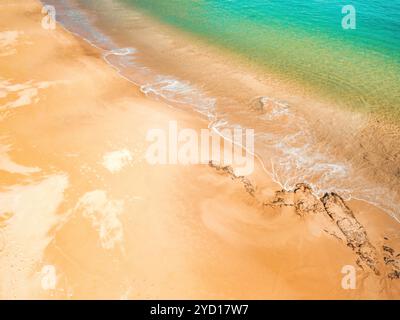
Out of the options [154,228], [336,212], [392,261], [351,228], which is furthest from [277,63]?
[154,228]

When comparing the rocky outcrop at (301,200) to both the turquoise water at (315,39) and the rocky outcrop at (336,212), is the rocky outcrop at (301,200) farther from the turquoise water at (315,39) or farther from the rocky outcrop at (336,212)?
the turquoise water at (315,39)

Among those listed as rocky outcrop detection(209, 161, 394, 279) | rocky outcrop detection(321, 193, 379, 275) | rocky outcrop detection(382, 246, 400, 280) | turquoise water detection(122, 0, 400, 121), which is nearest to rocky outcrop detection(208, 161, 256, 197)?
rocky outcrop detection(209, 161, 394, 279)

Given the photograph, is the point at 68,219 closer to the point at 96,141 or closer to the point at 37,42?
the point at 96,141

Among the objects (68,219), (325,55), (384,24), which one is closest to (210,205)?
(68,219)

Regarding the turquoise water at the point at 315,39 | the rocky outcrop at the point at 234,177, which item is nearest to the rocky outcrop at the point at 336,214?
the rocky outcrop at the point at 234,177

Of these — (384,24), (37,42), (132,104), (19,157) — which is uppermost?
(384,24)

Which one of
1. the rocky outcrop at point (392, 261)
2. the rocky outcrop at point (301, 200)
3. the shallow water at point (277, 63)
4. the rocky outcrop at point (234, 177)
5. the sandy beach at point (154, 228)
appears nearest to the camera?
the sandy beach at point (154, 228)

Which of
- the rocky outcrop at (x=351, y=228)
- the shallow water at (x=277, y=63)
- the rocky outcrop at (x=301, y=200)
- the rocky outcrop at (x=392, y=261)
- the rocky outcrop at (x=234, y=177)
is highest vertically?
the shallow water at (x=277, y=63)
